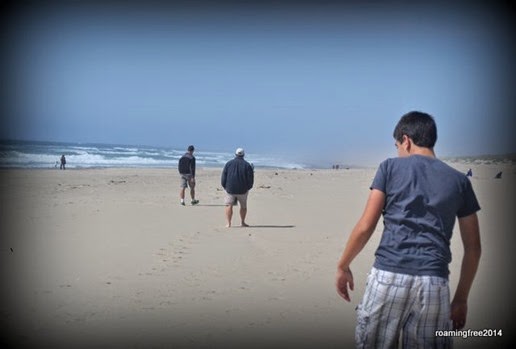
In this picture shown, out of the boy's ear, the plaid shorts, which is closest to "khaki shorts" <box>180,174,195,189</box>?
the boy's ear

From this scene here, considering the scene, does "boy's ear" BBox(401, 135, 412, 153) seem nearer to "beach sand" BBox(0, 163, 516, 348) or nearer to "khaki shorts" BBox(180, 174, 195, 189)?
"beach sand" BBox(0, 163, 516, 348)

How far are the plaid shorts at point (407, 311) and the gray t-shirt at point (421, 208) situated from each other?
65 millimetres

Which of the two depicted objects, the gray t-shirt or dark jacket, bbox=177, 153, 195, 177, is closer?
the gray t-shirt

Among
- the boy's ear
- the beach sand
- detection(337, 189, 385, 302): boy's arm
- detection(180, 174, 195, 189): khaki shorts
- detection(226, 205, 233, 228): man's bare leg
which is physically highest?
the boy's ear

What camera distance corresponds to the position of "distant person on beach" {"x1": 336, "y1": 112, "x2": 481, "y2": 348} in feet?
9.25

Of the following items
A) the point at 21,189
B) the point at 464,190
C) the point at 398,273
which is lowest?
the point at 21,189

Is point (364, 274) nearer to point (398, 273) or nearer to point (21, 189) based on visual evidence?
point (398, 273)

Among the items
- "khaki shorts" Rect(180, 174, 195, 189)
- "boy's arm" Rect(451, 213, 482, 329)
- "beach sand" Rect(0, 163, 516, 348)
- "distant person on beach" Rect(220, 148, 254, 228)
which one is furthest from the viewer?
"khaki shorts" Rect(180, 174, 195, 189)

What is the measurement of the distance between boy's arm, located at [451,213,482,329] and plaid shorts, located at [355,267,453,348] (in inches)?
8.5

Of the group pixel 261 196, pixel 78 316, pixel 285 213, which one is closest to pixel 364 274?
pixel 78 316

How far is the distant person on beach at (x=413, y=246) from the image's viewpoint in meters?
2.82

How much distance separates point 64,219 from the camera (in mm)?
11711

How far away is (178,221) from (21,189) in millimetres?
10451

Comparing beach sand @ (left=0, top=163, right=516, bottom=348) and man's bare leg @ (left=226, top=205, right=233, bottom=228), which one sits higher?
man's bare leg @ (left=226, top=205, right=233, bottom=228)
